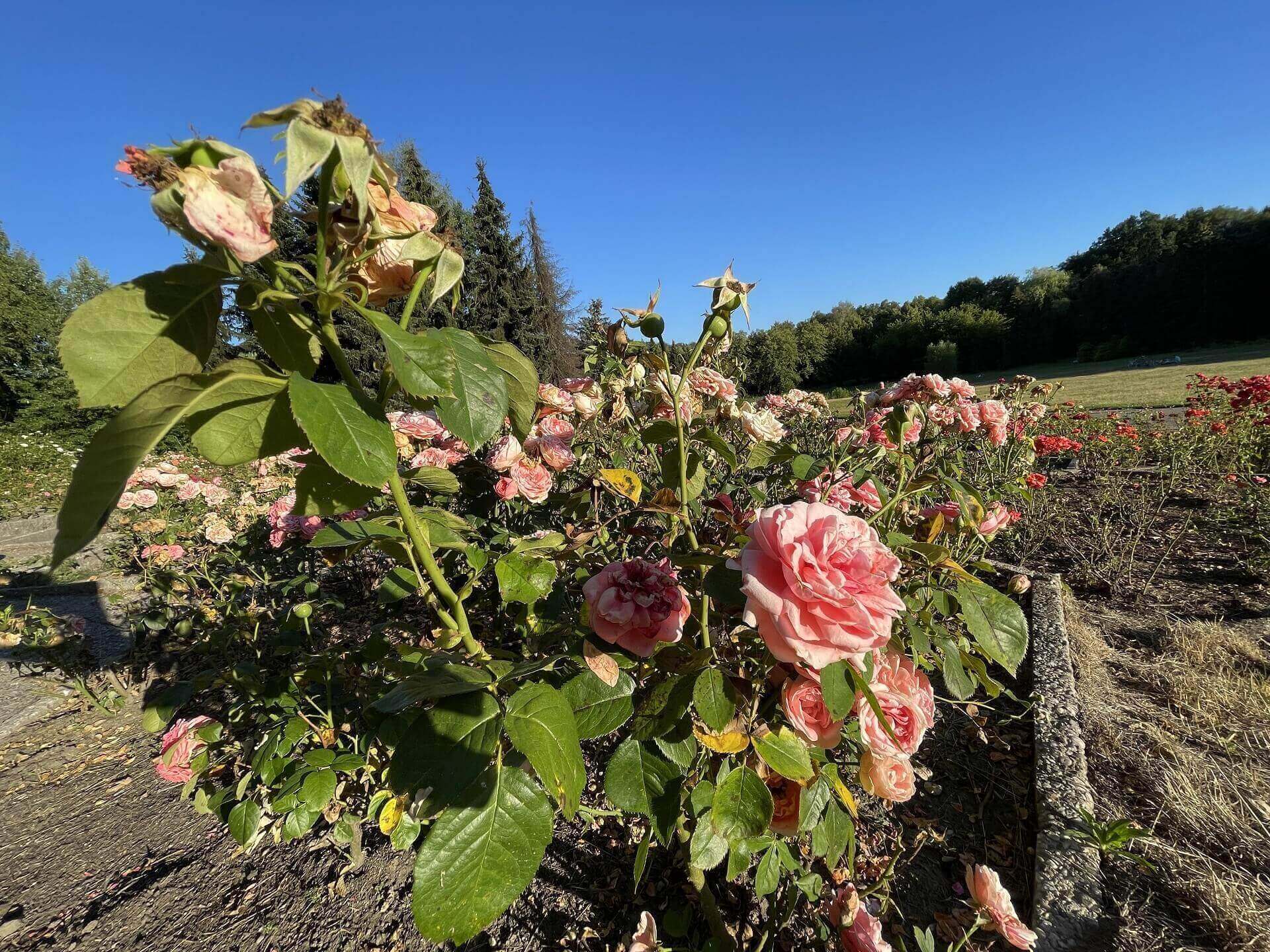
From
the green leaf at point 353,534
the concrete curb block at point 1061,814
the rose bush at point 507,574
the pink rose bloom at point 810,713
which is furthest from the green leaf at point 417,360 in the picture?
the concrete curb block at point 1061,814

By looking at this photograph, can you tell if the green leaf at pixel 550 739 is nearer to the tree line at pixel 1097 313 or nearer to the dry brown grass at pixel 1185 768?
the dry brown grass at pixel 1185 768

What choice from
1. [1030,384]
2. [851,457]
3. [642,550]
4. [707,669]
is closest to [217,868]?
[642,550]

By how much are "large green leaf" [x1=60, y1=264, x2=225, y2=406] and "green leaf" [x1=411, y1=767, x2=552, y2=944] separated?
495 mm

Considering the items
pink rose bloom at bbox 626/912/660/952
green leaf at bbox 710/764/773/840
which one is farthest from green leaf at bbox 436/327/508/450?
pink rose bloom at bbox 626/912/660/952

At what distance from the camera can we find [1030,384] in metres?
2.69

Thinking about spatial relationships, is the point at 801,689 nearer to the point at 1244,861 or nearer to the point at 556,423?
the point at 556,423

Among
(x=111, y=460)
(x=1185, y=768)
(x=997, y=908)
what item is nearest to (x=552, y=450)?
(x=111, y=460)

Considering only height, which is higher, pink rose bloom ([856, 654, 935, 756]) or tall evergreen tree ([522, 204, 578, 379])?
tall evergreen tree ([522, 204, 578, 379])

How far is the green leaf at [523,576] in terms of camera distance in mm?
755

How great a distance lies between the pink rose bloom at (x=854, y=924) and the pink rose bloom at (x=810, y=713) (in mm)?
528

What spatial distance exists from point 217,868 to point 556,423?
159cm

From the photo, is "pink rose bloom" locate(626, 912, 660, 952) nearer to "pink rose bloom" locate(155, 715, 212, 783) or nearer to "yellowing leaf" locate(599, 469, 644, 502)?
"yellowing leaf" locate(599, 469, 644, 502)

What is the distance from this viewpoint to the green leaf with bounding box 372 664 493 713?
53 centimetres

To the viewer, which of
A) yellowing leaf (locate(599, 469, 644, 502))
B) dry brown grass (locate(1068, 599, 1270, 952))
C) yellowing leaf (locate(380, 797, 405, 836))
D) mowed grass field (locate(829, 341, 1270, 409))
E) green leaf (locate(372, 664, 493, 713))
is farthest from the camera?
mowed grass field (locate(829, 341, 1270, 409))
